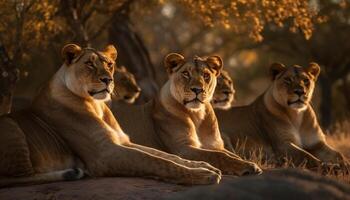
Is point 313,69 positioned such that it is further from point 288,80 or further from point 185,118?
point 185,118

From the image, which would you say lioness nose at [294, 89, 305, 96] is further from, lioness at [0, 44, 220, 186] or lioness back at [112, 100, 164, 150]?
lioness at [0, 44, 220, 186]

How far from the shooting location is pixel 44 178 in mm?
6742

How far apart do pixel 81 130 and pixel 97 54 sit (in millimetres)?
759

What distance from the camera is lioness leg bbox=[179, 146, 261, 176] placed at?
285 inches

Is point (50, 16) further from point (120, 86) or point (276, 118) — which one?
point (276, 118)

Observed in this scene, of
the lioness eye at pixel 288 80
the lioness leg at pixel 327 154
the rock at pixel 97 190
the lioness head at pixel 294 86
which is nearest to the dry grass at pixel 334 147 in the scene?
the lioness leg at pixel 327 154

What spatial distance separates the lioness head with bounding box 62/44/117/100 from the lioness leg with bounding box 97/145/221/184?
569 mm

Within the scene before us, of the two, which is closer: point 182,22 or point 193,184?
point 193,184

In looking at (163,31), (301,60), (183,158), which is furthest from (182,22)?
(183,158)

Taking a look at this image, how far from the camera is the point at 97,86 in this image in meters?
7.05

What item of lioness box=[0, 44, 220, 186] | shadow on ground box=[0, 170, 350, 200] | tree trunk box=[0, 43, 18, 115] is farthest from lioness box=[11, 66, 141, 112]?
shadow on ground box=[0, 170, 350, 200]

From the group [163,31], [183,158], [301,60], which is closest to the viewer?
[183,158]

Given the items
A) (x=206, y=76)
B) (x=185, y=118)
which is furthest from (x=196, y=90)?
(x=185, y=118)

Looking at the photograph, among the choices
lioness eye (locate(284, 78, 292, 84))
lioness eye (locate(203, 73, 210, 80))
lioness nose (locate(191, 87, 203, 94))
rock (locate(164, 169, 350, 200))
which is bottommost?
lioness eye (locate(284, 78, 292, 84))
